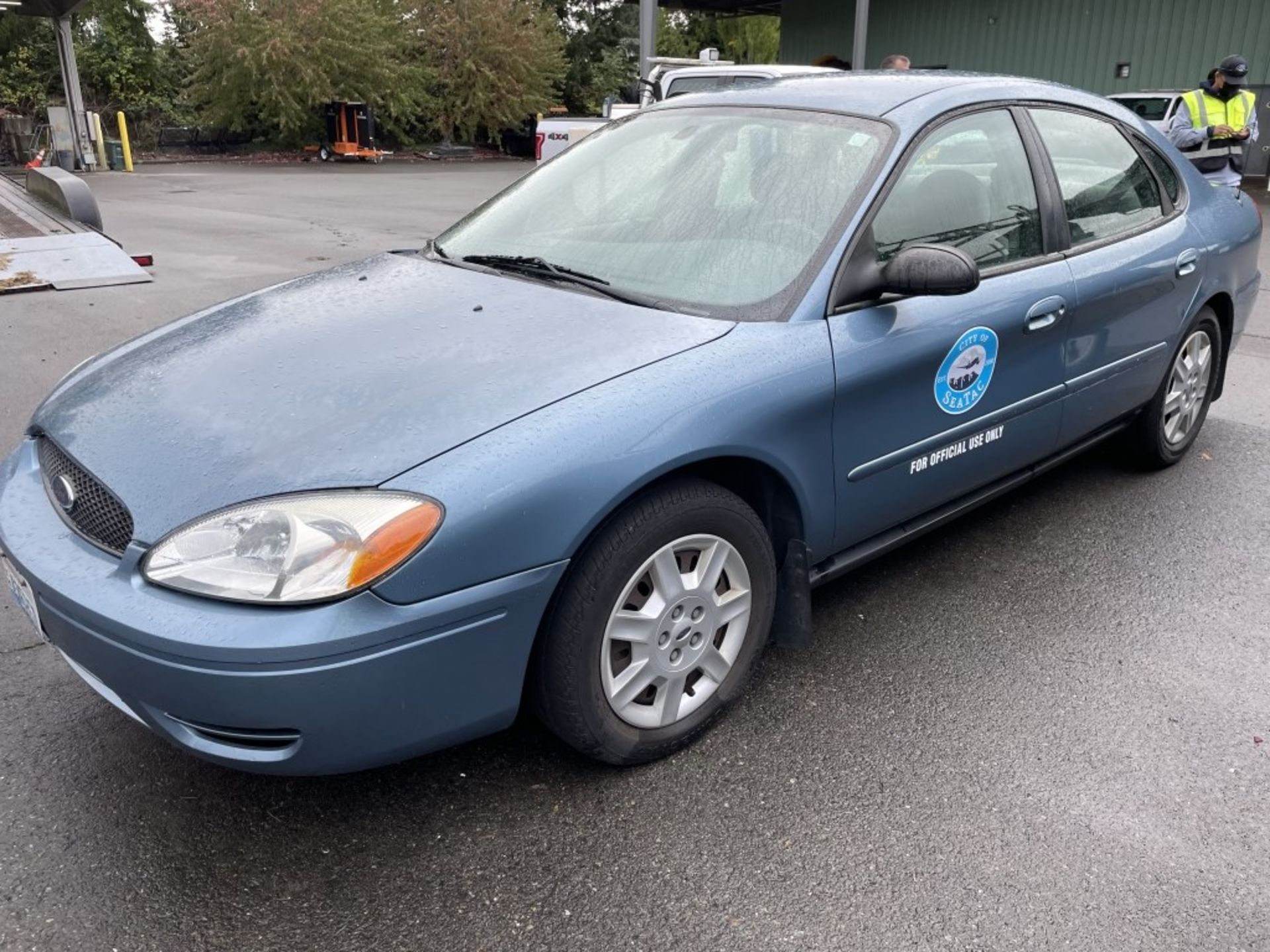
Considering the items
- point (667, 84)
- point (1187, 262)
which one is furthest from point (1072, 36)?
point (1187, 262)

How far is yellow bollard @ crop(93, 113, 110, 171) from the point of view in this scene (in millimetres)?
21938

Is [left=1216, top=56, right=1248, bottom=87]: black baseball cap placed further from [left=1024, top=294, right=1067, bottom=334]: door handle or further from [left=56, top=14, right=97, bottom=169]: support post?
[left=56, top=14, right=97, bottom=169]: support post

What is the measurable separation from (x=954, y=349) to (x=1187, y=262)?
1.63 meters

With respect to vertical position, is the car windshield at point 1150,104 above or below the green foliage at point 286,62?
below

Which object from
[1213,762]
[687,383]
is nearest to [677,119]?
[687,383]

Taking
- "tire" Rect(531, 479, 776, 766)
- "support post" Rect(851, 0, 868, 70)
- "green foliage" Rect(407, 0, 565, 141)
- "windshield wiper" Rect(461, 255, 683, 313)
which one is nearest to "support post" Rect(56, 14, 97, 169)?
"green foliage" Rect(407, 0, 565, 141)

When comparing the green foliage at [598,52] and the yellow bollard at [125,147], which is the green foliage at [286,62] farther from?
the green foliage at [598,52]

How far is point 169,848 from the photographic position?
227cm

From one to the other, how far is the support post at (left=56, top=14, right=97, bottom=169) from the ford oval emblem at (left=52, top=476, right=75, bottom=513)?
2185 cm

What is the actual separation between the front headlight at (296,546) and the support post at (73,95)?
22.4 m

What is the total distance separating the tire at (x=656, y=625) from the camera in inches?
89.3

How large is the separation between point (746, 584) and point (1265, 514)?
2617 mm

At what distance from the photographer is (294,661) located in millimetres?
1924

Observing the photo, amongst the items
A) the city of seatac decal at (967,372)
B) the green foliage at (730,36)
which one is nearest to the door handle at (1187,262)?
the city of seatac decal at (967,372)
